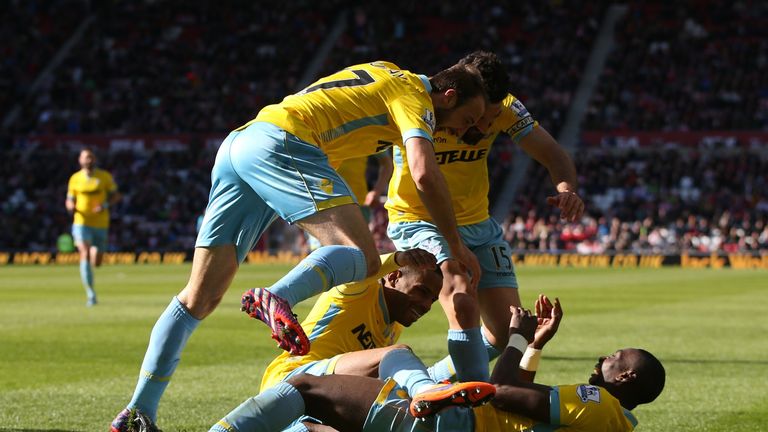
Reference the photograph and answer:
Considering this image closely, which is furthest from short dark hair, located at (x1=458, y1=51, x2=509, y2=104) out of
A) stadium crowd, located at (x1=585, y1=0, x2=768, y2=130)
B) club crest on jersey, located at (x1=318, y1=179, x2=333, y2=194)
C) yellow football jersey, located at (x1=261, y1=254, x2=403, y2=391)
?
stadium crowd, located at (x1=585, y1=0, x2=768, y2=130)

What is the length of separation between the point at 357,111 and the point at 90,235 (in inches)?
519

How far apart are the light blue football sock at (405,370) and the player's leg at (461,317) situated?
1.07m

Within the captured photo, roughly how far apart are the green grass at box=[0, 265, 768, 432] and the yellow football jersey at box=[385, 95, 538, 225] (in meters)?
1.66

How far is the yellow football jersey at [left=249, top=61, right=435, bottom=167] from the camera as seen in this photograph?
5.43 metres

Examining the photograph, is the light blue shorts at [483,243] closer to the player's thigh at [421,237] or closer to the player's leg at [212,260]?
the player's thigh at [421,237]

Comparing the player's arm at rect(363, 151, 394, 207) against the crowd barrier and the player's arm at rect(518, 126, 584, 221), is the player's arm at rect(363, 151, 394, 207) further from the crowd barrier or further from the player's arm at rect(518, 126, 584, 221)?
the crowd barrier

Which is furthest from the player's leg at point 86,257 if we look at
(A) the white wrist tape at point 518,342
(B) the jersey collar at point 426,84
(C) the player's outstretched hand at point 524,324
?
(A) the white wrist tape at point 518,342

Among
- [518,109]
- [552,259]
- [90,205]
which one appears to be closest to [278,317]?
[518,109]

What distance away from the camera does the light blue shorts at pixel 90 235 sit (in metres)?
17.8

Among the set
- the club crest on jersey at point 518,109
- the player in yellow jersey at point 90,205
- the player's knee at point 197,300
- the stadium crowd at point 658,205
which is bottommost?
the stadium crowd at point 658,205

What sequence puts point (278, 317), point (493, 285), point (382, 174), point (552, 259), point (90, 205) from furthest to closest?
point (552, 259) → point (90, 205) → point (382, 174) → point (493, 285) → point (278, 317)

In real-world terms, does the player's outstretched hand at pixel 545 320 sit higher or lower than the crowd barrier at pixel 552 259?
higher

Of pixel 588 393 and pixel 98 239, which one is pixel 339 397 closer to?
pixel 588 393

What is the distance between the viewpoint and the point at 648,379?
199 inches
